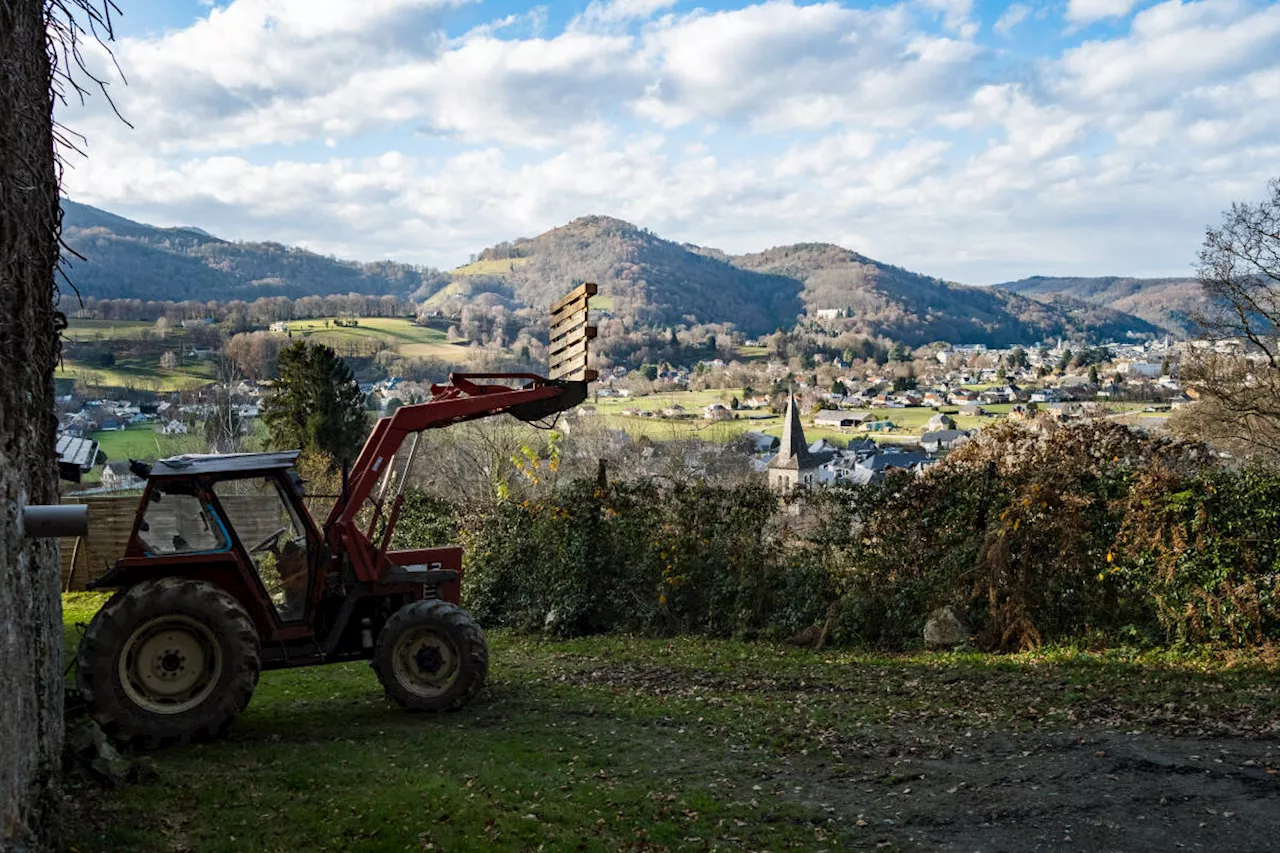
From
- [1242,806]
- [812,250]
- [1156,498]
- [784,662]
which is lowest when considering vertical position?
[784,662]

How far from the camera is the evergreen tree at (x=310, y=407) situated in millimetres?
34750

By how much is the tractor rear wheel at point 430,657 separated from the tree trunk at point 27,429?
3483mm

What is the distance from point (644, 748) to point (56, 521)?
502cm

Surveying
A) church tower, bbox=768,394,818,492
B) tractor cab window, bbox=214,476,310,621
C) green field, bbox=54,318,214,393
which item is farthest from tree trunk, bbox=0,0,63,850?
green field, bbox=54,318,214,393

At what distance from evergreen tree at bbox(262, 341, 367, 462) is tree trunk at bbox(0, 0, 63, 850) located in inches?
1160

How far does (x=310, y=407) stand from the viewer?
3497 cm

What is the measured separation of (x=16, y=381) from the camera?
17.1ft

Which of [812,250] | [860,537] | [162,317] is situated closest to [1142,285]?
[812,250]

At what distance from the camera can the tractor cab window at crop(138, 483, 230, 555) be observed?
8.59 m

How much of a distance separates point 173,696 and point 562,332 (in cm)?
526

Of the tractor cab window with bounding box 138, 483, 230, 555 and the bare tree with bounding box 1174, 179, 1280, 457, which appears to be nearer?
the tractor cab window with bounding box 138, 483, 230, 555

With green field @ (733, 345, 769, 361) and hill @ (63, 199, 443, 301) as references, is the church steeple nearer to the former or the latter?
green field @ (733, 345, 769, 361)

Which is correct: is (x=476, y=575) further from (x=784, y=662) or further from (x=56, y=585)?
(x=56, y=585)

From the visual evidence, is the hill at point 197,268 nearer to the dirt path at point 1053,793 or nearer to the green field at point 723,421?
the green field at point 723,421
